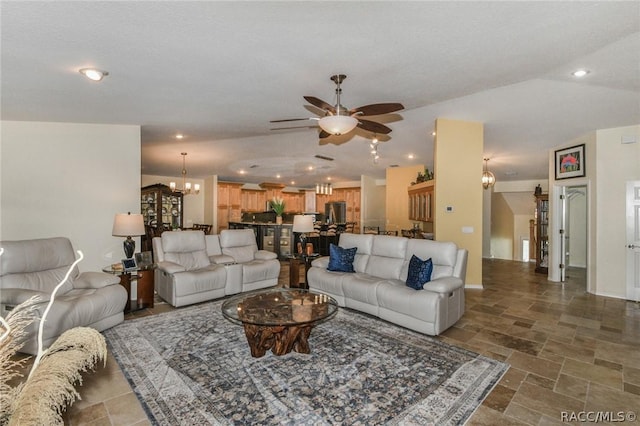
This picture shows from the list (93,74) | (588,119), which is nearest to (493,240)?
(588,119)

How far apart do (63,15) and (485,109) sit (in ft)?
16.1

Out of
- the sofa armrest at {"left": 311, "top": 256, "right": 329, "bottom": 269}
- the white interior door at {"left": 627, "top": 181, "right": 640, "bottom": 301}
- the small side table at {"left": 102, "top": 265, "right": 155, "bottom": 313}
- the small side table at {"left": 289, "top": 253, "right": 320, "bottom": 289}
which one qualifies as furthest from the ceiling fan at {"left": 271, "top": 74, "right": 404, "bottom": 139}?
the white interior door at {"left": 627, "top": 181, "right": 640, "bottom": 301}

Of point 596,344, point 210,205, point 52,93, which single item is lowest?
point 596,344

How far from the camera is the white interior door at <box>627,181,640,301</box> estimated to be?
15.8 feet

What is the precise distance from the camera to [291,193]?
1326 cm

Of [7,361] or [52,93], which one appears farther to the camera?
[52,93]

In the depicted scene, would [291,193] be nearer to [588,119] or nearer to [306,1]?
[588,119]

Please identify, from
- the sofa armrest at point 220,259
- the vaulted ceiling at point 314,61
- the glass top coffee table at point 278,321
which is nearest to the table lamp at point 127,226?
the sofa armrest at point 220,259

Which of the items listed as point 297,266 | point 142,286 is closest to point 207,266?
point 142,286

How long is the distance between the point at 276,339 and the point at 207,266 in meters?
2.39

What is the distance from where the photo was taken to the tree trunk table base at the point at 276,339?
9.28ft

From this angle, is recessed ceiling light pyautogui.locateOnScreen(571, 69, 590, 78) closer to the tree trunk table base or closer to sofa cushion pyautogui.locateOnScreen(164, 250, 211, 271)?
the tree trunk table base

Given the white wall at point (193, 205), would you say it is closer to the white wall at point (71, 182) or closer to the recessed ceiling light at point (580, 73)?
the white wall at point (71, 182)

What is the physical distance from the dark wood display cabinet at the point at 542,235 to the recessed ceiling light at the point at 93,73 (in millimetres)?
8262
